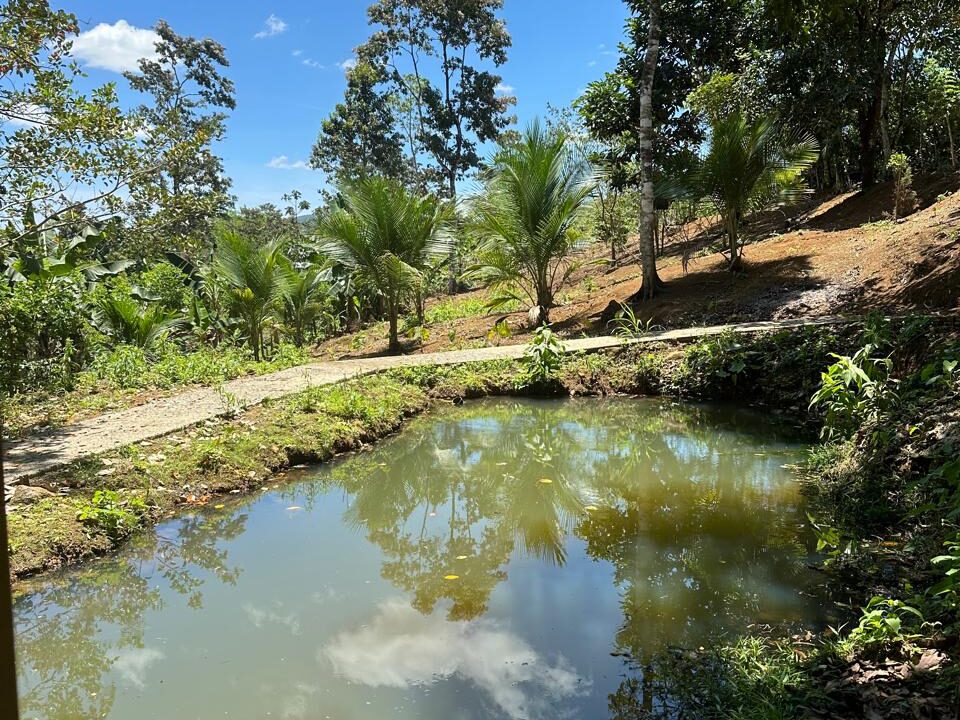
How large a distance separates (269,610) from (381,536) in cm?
126

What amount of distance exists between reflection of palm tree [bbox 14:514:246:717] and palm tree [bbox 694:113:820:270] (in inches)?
347

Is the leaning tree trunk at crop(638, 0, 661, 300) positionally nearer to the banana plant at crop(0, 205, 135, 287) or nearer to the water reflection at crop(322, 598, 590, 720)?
the banana plant at crop(0, 205, 135, 287)

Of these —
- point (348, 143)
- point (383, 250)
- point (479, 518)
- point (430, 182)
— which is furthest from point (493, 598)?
point (348, 143)

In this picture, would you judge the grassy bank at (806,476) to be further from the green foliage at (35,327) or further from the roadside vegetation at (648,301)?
the green foliage at (35,327)

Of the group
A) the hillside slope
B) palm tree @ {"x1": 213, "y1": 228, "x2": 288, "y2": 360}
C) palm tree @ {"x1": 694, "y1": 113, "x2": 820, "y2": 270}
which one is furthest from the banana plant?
palm tree @ {"x1": 694, "y1": 113, "x2": 820, "y2": 270}

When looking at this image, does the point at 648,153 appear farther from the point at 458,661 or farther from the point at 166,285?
the point at 166,285

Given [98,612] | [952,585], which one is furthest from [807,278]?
[98,612]

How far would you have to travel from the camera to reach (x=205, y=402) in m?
7.37

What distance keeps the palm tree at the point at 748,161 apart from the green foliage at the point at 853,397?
582 cm

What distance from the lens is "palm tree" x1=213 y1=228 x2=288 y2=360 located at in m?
10.3

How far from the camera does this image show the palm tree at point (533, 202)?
11.1 m

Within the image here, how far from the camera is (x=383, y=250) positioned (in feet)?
37.9

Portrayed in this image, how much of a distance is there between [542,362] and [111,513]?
5603 mm

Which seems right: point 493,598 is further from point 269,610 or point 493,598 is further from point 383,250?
point 383,250
